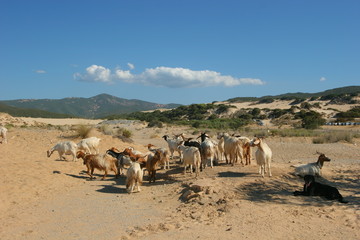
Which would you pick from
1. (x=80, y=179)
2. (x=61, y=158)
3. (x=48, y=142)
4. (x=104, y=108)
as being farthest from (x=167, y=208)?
(x=104, y=108)

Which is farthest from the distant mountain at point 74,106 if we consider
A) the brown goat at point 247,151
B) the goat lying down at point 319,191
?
the goat lying down at point 319,191

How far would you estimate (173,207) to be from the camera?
754cm

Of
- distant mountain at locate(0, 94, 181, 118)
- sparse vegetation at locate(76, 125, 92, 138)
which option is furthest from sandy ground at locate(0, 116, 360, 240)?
distant mountain at locate(0, 94, 181, 118)

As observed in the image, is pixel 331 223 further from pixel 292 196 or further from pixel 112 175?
pixel 112 175

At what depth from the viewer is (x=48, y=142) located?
1800 centimetres

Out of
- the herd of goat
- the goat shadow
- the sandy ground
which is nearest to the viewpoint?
the sandy ground

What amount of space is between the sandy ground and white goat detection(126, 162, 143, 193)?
0.84 ft

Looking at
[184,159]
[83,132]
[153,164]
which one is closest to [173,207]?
[184,159]

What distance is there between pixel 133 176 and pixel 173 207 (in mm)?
1884

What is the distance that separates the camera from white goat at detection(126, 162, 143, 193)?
29.0ft

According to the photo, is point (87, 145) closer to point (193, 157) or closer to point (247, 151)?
point (193, 157)

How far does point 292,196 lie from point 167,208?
327cm

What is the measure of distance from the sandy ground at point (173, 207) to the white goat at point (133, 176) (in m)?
0.26

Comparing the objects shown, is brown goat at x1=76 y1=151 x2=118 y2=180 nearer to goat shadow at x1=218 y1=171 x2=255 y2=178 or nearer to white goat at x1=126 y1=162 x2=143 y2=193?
white goat at x1=126 y1=162 x2=143 y2=193
